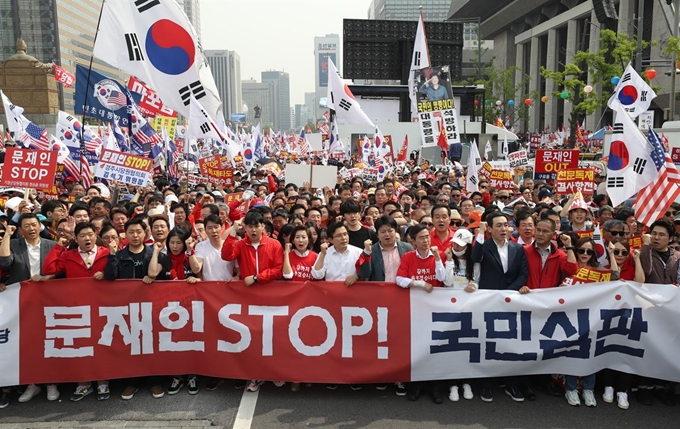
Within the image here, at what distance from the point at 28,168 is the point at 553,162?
29.0 feet

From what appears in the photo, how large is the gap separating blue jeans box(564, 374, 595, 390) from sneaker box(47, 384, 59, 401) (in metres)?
4.57

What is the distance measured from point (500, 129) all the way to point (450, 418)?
41.3 metres

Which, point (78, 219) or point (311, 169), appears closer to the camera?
point (78, 219)

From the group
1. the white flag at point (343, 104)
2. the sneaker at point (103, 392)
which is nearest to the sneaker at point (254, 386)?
the sneaker at point (103, 392)

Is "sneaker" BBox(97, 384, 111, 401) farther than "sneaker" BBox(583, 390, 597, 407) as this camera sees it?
Yes

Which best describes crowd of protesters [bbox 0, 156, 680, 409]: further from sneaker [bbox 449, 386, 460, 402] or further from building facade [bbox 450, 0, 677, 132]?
building facade [bbox 450, 0, 677, 132]

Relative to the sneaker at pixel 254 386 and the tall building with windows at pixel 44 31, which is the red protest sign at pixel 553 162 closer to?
the sneaker at pixel 254 386

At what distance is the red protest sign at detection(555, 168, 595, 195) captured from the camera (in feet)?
31.2

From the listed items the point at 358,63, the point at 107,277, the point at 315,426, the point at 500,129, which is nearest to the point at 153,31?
the point at 107,277

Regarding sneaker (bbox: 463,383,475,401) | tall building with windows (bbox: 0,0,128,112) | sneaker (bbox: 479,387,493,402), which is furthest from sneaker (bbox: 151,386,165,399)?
tall building with windows (bbox: 0,0,128,112)

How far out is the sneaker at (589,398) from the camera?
16.3 ft

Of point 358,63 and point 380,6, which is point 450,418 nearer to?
point 358,63

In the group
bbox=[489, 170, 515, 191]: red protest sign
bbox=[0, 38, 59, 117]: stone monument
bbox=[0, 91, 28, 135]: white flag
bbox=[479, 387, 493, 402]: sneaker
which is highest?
bbox=[0, 38, 59, 117]: stone monument

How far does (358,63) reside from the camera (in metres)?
41.1
